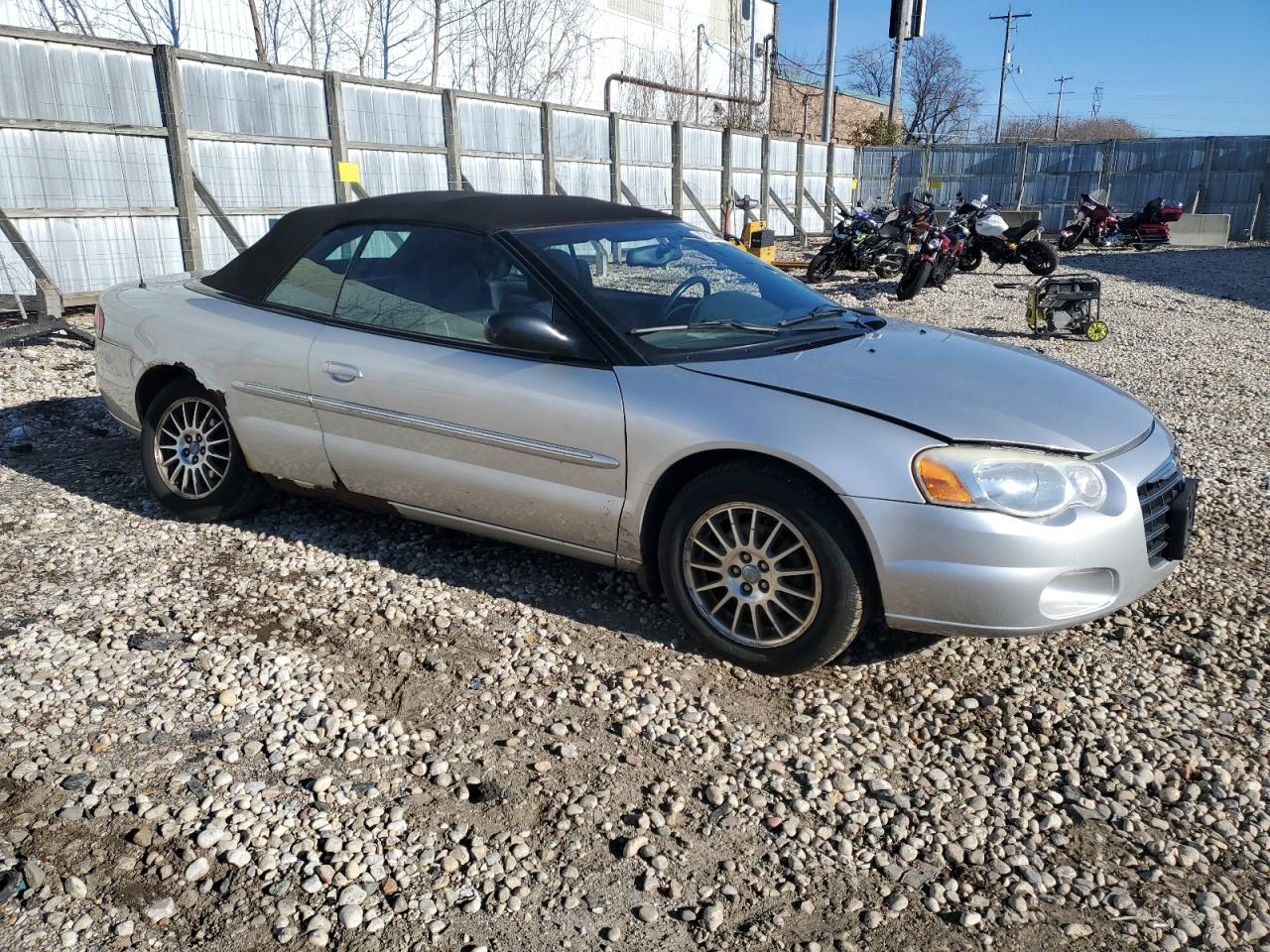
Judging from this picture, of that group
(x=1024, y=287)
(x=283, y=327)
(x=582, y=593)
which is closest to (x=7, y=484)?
(x=283, y=327)

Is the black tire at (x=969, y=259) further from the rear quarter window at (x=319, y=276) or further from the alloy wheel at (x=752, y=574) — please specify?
the alloy wheel at (x=752, y=574)

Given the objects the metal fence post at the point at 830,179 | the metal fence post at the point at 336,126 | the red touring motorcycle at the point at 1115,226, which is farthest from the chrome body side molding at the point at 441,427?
the metal fence post at the point at 830,179

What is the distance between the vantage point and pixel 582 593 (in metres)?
3.99

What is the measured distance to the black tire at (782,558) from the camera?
123 inches

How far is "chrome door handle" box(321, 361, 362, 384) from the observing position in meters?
3.98

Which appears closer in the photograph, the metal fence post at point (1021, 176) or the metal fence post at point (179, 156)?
the metal fence post at point (179, 156)

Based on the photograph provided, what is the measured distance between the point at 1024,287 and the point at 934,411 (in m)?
12.9

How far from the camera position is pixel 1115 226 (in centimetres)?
2330

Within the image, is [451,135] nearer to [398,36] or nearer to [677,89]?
[398,36]

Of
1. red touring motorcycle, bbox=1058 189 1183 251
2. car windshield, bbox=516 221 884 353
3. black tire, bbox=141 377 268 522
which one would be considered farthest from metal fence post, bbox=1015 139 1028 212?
black tire, bbox=141 377 268 522

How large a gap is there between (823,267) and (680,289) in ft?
40.7

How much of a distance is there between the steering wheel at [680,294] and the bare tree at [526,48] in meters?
21.3

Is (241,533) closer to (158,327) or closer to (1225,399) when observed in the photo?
(158,327)

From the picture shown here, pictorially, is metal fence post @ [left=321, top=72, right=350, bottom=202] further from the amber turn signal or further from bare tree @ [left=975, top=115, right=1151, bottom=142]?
bare tree @ [left=975, top=115, right=1151, bottom=142]
